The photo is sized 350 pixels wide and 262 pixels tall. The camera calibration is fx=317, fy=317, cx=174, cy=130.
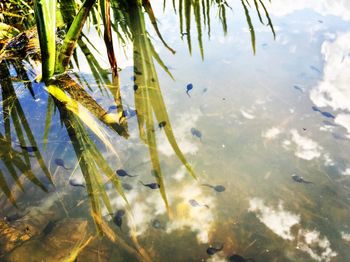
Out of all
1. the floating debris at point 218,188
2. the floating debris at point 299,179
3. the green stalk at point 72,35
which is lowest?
the floating debris at point 299,179

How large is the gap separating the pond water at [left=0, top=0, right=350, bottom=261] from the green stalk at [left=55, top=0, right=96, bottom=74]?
0.25 metres

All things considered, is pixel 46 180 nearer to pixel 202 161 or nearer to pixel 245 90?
pixel 202 161

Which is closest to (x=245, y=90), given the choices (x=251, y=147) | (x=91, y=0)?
(x=251, y=147)

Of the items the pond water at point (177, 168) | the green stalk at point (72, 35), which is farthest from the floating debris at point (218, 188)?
the green stalk at point (72, 35)

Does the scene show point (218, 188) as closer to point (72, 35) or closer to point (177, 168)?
point (177, 168)

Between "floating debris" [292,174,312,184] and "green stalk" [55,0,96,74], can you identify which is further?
"floating debris" [292,174,312,184]

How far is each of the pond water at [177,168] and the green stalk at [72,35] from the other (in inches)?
9.7

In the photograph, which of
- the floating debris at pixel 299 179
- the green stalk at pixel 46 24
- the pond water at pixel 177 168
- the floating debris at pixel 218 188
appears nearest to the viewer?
the green stalk at pixel 46 24

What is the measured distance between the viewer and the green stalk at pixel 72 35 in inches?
84.8

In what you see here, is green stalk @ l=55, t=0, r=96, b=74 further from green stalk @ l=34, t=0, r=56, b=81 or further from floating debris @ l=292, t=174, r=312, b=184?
floating debris @ l=292, t=174, r=312, b=184

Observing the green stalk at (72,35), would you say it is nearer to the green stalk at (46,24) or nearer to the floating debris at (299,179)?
the green stalk at (46,24)

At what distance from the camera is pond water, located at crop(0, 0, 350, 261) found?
2.14 meters

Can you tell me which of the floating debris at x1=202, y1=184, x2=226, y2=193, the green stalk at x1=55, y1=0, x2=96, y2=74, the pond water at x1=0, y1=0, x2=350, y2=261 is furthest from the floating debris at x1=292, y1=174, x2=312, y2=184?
the green stalk at x1=55, y1=0, x2=96, y2=74

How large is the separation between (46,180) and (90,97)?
0.92 metres
